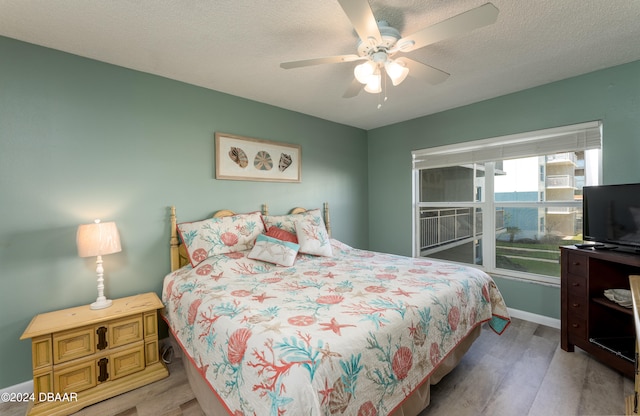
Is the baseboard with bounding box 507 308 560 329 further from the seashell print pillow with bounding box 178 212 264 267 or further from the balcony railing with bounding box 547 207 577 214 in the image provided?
the seashell print pillow with bounding box 178 212 264 267

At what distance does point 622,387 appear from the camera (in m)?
1.79

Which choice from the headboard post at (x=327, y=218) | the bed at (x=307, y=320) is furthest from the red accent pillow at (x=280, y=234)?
the headboard post at (x=327, y=218)

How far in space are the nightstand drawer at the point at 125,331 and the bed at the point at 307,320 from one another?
212 mm

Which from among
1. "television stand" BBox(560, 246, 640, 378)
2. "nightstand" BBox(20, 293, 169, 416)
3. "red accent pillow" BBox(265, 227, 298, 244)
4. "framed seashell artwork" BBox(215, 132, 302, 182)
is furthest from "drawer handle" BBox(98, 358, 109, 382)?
"television stand" BBox(560, 246, 640, 378)

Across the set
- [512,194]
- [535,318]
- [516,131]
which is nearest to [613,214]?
[512,194]

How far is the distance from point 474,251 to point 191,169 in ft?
11.3

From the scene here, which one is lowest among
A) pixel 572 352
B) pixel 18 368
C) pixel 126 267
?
pixel 572 352

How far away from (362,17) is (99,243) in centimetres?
218

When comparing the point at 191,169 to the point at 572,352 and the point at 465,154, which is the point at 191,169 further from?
the point at 572,352

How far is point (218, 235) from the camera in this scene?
2457 mm

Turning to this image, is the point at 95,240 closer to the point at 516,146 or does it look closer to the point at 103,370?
the point at 103,370

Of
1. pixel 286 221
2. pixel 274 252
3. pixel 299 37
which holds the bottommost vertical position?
pixel 274 252

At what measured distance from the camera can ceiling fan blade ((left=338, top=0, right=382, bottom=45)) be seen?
3.94ft

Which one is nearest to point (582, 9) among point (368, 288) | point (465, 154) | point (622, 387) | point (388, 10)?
point (388, 10)
